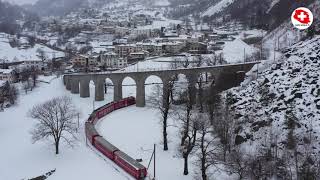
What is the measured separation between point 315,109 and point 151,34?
452ft

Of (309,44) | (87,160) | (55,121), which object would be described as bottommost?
(87,160)

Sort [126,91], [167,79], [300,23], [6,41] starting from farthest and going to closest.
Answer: [6,41], [126,91], [167,79], [300,23]

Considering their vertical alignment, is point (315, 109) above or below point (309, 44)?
below

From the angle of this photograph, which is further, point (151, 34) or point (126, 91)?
point (151, 34)

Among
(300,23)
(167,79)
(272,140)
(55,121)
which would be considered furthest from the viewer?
(167,79)

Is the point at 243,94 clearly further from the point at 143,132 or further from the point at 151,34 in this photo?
the point at 151,34

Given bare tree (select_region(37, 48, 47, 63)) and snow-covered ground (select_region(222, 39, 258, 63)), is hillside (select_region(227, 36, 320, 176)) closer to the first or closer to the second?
snow-covered ground (select_region(222, 39, 258, 63))

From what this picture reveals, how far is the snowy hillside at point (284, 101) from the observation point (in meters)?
41.2

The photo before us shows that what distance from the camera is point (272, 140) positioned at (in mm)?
40188

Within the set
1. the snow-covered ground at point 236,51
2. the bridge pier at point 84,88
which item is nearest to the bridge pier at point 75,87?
the bridge pier at point 84,88

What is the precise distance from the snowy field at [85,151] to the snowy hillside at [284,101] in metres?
9.23

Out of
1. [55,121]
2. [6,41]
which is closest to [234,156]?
[55,121]

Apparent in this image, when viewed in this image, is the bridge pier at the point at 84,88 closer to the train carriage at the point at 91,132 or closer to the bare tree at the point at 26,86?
the bare tree at the point at 26,86

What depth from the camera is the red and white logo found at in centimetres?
4966
